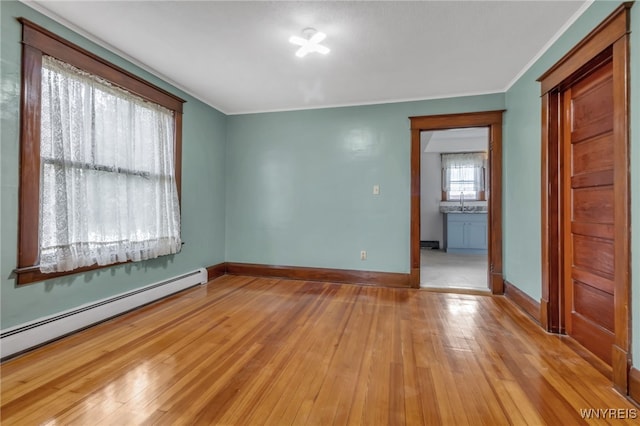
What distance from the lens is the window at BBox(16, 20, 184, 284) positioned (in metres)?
2.00

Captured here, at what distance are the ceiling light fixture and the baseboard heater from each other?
2.77 meters

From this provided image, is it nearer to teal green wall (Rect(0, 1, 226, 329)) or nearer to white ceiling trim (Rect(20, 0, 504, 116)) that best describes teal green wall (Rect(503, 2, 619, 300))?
white ceiling trim (Rect(20, 0, 504, 116))

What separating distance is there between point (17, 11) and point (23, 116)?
72 cm

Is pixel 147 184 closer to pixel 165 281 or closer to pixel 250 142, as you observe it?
pixel 165 281

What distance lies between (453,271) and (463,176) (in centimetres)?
346

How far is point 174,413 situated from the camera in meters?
1.38

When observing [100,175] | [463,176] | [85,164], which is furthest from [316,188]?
[463,176]

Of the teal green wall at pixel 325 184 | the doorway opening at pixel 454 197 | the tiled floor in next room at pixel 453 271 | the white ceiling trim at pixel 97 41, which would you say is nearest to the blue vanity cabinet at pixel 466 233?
the doorway opening at pixel 454 197

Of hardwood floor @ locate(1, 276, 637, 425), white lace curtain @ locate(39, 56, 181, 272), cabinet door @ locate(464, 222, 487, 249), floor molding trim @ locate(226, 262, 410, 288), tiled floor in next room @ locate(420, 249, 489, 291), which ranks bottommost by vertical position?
hardwood floor @ locate(1, 276, 637, 425)

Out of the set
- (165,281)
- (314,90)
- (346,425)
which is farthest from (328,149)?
(346,425)

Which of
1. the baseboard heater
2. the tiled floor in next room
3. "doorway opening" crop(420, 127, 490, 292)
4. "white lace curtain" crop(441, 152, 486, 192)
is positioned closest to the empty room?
the baseboard heater

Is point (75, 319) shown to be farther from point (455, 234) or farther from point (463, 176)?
point (463, 176)

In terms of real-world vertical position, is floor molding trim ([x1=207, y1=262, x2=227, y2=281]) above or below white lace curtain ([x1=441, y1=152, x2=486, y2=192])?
below

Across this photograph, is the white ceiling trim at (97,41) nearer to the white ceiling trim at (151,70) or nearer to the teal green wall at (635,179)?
the white ceiling trim at (151,70)
